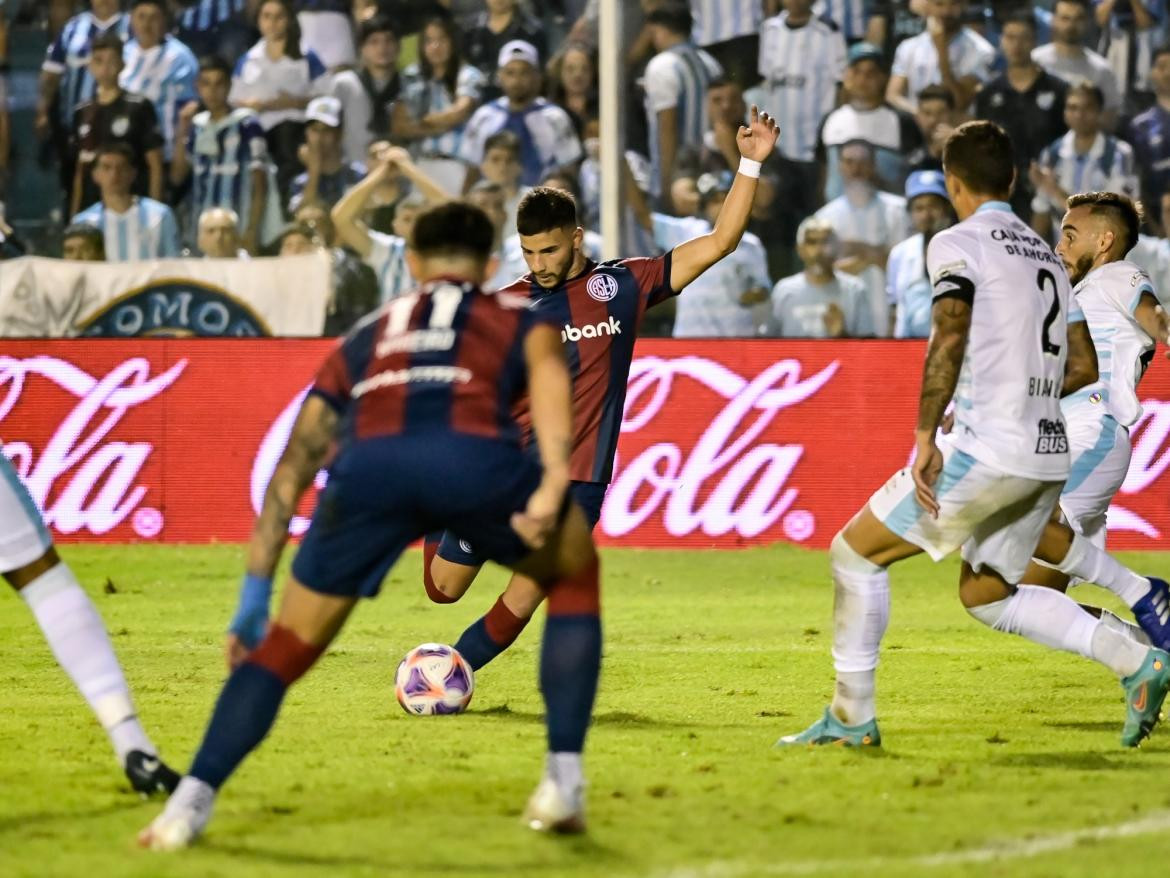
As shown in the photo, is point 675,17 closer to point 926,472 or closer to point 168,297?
point 168,297

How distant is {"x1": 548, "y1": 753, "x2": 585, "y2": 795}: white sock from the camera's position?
498 centimetres

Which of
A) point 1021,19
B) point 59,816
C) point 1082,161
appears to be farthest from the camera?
point 1021,19

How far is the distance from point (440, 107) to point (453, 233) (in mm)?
12052

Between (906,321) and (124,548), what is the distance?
648 centimetres

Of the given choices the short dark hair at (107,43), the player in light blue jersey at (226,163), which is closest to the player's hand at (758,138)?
the player in light blue jersey at (226,163)

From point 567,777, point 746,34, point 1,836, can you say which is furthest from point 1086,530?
point 746,34

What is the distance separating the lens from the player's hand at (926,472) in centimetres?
604

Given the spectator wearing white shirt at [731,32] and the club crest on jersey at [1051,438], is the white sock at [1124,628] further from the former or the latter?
the spectator wearing white shirt at [731,32]

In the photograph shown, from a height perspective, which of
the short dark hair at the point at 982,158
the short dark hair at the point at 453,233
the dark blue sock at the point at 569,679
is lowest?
the dark blue sock at the point at 569,679

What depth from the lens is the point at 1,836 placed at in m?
5.06

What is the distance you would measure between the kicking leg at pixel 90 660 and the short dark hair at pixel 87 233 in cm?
1113

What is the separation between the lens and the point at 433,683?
7.41 meters

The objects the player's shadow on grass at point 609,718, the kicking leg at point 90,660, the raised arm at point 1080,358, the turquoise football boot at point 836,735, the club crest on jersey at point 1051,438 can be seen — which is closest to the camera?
the kicking leg at point 90,660

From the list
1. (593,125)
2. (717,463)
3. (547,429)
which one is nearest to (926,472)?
(547,429)
